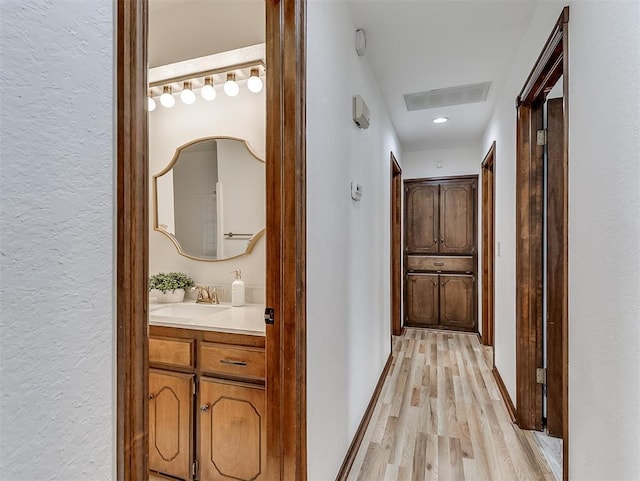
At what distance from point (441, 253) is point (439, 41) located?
122 inches

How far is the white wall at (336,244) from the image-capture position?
4.53 feet

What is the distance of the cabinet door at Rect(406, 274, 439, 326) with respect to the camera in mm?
4891

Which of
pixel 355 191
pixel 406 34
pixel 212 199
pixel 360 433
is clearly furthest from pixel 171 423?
pixel 406 34

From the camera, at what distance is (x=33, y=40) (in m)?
0.40

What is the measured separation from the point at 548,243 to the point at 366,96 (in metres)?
1.48

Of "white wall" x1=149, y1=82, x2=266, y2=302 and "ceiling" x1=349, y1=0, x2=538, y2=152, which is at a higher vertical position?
"ceiling" x1=349, y1=0, x2=538, y2=152

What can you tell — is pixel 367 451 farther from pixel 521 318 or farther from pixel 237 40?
pixel 237 40

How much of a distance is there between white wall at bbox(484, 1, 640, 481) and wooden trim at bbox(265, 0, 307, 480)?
949mm

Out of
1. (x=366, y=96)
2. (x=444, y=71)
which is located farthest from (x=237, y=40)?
(x=444, y=71)

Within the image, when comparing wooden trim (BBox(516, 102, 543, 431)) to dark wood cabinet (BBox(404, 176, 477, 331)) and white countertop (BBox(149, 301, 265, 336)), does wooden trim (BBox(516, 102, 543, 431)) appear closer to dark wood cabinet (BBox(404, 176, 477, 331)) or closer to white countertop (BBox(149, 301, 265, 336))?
white countertop (BBox(149, 301, 265, 336))

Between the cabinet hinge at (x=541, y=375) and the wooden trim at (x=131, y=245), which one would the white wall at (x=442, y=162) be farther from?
the wooden trim at (x=131, y=245)

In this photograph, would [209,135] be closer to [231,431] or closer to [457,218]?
[231,431]

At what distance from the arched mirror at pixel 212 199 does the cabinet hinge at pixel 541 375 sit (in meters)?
1.93

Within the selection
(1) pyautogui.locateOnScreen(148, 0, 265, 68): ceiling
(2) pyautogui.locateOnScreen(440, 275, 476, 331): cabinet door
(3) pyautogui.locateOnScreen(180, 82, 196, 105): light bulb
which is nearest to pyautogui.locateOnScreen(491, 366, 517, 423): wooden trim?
(2) pyautogui.locateOnScreen(440, 275, 476, 331): cabinet door
